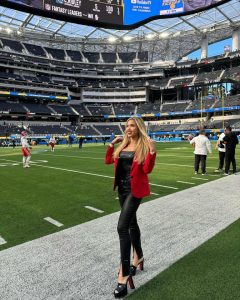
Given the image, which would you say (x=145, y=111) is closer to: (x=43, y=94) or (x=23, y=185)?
(x=43, y=94)

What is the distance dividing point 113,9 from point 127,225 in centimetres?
1741

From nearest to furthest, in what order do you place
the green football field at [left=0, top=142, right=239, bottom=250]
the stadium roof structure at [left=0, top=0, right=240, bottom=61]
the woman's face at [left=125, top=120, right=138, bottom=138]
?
the woman's face at [left=125, top=120, right=138, bottom=138] → the green football field at [left=0, top=142, right=239, bottom=250] → the stadium roof structure at [left=0, top=0, right=240, bottom=61]

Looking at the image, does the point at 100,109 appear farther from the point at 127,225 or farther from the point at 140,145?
the point at 127,225

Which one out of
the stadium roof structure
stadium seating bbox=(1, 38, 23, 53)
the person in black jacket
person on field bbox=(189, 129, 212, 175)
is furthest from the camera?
stadium seating bbox=(1, 38, 23, 53)

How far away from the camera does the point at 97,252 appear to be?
3.85 m

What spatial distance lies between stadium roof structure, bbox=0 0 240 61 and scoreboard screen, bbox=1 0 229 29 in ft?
139

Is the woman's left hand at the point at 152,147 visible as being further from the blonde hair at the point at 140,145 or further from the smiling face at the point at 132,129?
the smiling face at the point at 132,129

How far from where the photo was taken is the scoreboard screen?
15.2 meters

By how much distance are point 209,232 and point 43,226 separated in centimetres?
307

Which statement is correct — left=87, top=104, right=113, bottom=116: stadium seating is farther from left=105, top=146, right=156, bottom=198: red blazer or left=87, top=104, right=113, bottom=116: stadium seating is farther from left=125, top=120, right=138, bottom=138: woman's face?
left=105, top=146, right=156, bottom=198: red blazer

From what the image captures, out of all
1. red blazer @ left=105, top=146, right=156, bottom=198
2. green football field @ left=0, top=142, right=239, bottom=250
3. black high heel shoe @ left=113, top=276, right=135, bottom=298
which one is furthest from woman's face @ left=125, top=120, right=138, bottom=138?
green football field @ left=0, top=142, right=239, bottom=250

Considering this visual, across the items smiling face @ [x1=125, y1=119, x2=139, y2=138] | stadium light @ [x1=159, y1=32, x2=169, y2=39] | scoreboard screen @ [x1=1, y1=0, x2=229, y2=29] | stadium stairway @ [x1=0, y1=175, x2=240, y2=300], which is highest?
stadium light @ [x1=159, y1=32, x2=169, y2=39]

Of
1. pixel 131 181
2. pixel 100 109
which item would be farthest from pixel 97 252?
pixel 100 109

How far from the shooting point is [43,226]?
5.08 metres
